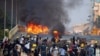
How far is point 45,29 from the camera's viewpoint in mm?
12641

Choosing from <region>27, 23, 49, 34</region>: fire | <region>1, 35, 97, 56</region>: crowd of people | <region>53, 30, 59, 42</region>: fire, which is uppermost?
<region>27, 23, 49, 34</region>: fire

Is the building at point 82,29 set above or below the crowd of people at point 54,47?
above

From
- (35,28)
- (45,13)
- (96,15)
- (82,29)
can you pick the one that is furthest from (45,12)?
(96,15)

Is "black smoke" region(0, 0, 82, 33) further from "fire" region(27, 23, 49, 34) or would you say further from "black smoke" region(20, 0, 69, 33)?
"fire" region(27, 23, 49, 34)

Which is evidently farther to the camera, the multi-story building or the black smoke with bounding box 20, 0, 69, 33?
the black smoke with bounding box 20, 0, 69, 33

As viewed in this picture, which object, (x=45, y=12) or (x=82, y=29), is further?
(x=45, y=12)

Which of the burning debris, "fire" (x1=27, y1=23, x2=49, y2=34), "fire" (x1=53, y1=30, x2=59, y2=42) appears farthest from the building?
"fire" (x1=27, y1=23, x2=49, y2=34)

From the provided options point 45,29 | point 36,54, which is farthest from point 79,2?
point 36,54

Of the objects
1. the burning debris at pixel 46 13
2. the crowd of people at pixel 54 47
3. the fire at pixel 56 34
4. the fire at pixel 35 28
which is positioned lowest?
the crowd of people at pixel 54 47

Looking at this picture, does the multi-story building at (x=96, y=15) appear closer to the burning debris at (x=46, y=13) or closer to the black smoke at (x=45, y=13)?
the burning debris at (x=46, y=13)

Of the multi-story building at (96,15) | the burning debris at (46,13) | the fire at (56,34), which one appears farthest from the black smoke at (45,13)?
the multi-story building at (96,15)

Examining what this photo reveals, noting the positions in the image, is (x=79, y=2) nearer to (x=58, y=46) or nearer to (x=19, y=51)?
(x=58, y=46)

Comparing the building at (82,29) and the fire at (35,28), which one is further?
the fire at (35,28)

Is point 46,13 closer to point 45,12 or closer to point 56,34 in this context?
point 45,12
